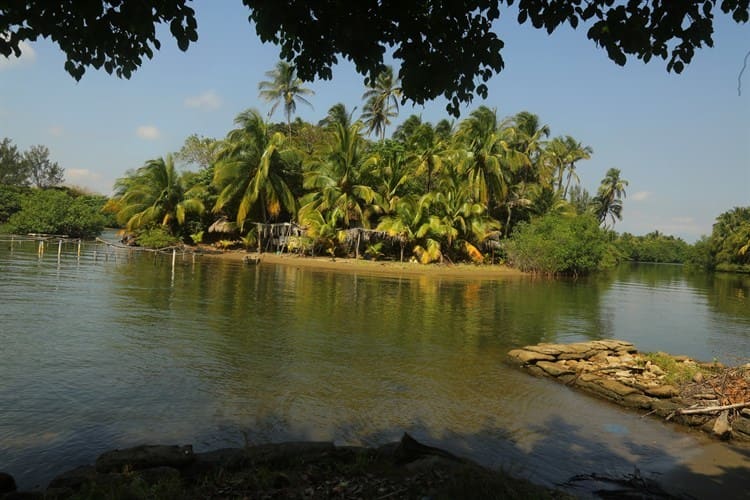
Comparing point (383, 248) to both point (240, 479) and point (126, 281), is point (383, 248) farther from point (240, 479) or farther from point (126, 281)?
point (240, 479)

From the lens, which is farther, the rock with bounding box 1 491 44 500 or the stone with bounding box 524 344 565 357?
the stone with bounding box 524 344 565 357

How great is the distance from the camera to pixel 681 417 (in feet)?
25.0

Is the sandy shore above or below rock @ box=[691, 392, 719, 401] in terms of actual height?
above

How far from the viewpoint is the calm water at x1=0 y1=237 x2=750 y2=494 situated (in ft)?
19.6

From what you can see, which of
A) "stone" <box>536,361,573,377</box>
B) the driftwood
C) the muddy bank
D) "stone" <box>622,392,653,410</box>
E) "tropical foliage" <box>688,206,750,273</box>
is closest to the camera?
the muddy bank

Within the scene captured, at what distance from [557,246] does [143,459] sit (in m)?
36.4

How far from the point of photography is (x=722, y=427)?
22.9 feet

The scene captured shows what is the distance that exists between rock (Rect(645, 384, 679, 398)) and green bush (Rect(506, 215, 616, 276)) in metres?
29.4

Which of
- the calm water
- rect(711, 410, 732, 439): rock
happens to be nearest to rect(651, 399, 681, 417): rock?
the calm water

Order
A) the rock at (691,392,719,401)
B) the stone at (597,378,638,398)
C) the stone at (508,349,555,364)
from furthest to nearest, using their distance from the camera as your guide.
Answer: the stone at (508,349,555,364), the stone at (597,378,638,398), the rock at (691,392,719,401)

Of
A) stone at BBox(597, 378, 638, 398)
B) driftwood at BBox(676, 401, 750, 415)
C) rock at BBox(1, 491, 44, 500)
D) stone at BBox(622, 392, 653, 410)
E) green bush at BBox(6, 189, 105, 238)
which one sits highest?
green bush at BBox(6, 189, 105, 238)

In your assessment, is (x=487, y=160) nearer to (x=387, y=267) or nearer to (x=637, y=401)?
(x=387, y=267)

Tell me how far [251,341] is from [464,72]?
841cm

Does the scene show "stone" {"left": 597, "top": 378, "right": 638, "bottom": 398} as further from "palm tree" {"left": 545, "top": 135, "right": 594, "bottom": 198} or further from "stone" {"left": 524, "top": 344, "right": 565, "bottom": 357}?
"palm tree" {"left": 545, "top": 135, "right": 594, "bottom": 198}
